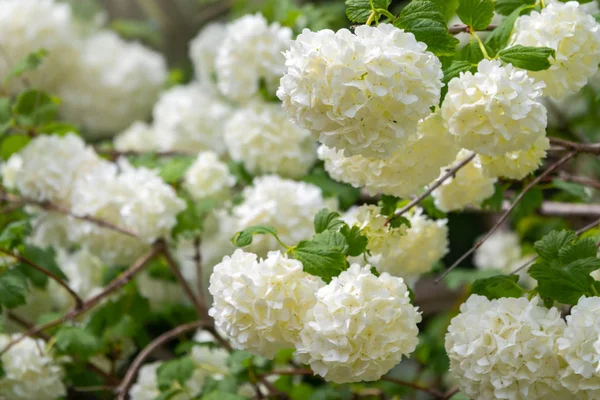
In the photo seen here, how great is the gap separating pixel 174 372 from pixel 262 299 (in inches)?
22.9

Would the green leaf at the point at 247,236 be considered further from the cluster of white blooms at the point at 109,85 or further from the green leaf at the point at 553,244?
the cluster of white blooms at the point at 109,85

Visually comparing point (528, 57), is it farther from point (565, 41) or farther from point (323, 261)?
point (323, 261)

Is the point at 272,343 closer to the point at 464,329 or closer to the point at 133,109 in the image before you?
the point at 464,329

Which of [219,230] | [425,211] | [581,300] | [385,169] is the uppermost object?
[385,169]

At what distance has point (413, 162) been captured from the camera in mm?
860

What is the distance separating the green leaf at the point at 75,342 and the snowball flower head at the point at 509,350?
75cm

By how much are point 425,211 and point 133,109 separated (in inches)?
52.4

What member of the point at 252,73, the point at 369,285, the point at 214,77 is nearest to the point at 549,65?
the point at 369,285

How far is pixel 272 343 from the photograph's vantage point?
84cm

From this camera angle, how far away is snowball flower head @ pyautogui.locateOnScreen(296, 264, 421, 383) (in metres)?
0.77

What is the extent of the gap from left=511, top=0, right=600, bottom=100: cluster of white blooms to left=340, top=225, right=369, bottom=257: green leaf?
0.96ft

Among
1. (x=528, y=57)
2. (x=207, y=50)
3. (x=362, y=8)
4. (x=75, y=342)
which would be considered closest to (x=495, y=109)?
(x=528, y=57)

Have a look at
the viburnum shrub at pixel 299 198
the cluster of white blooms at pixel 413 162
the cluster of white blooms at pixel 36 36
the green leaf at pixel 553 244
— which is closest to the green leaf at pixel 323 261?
the viburnum shrub at pixel 299 198

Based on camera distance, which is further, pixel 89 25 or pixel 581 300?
pixel 89 25
